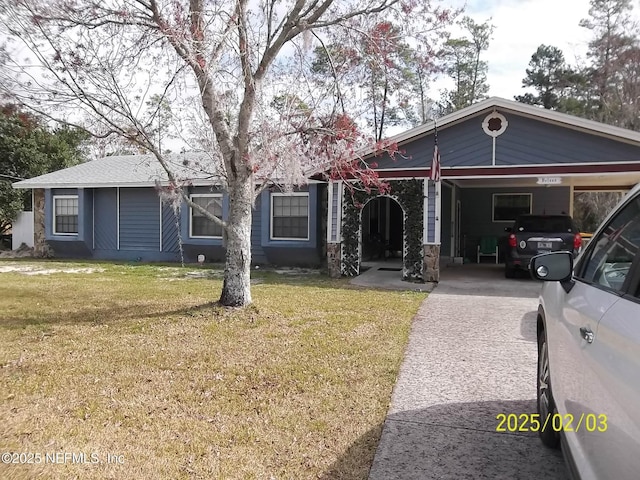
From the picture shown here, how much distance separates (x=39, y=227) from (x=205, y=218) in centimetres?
704

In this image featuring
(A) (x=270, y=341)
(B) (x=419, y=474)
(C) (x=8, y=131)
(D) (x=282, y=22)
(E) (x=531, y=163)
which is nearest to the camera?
(B) (x=419, y=474)

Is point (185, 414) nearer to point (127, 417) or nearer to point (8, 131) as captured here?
point (127, 417)

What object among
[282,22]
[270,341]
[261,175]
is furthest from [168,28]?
[270,341]

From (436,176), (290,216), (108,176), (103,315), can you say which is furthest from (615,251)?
(108,176)

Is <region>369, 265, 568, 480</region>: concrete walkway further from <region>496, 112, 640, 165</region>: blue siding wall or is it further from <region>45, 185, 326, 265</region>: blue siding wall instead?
<region>45, 185, 326, 265</region>: blue siding wall

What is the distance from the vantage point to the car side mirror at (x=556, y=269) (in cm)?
271

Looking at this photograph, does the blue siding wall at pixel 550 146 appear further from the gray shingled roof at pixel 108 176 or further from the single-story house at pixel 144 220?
the gray shingled roof at pixel 108 176

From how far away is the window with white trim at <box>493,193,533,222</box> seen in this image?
15281 millimetres

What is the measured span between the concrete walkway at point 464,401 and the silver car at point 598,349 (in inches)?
15.0

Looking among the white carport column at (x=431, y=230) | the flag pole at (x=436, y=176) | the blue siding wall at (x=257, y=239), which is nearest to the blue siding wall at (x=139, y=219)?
the blue siding wall at (x=257, y=239)

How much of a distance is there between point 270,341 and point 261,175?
10.5 ft

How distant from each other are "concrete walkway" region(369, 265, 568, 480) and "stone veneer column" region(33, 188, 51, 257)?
15.1 metres

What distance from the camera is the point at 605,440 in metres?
1.69

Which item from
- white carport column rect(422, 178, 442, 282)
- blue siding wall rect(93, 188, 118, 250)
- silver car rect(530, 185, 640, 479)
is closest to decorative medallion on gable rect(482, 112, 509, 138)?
white carport column rect(422, 178, 442, 282)
